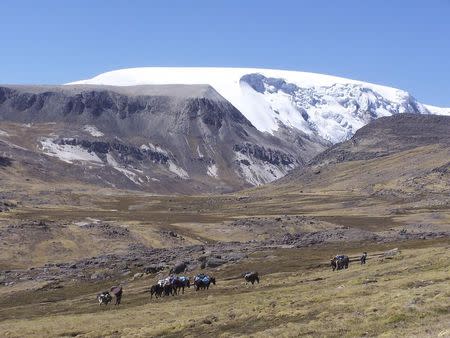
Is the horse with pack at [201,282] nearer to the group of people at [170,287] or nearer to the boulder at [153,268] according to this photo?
the group of people at [170,287]

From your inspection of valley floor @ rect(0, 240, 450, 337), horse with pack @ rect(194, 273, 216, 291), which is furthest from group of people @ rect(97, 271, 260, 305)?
valley floor @ rect(0, 240, 450, 337)

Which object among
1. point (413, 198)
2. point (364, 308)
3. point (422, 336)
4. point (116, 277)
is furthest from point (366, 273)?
point (413, 198)

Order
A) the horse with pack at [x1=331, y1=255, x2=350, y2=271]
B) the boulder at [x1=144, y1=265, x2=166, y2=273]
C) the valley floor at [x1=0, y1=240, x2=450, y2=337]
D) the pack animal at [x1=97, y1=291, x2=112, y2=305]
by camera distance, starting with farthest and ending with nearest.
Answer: the boulder at [x1=144, y1=265, x2=166, y2=273] → the horse with pack at [x1=331, y1=255, x2=350, y2=271] → the pack animal at [x1=97, y1=291, x2=112, y2=305] → the valley floor at [x1=0, y1=240, x2=450, y2=337]

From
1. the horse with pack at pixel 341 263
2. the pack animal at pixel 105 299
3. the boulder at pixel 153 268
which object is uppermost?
the horse with pack at pixel 341 263

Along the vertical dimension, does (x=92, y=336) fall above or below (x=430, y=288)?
below

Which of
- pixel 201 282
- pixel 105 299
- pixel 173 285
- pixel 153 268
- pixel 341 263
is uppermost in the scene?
pixel 341 263

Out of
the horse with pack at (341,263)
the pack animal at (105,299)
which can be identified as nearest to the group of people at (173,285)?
the pack animal at (105,299)

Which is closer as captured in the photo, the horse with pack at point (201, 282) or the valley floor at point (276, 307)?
the valley floor at point (276, 307)

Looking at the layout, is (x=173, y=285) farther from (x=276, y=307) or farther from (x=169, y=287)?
(x=276, y=307)

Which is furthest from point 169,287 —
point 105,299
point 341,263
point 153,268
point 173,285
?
point 153,268

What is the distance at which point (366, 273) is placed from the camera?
2069 inches

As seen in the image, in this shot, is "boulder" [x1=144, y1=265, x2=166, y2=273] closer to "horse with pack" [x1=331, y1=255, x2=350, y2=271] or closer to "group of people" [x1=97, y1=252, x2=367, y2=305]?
"group of people" [x1=97, y1=252, x2=367, y2=305]

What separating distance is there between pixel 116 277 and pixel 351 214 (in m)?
110

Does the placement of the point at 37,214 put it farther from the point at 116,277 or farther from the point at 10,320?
the point at 10,320
